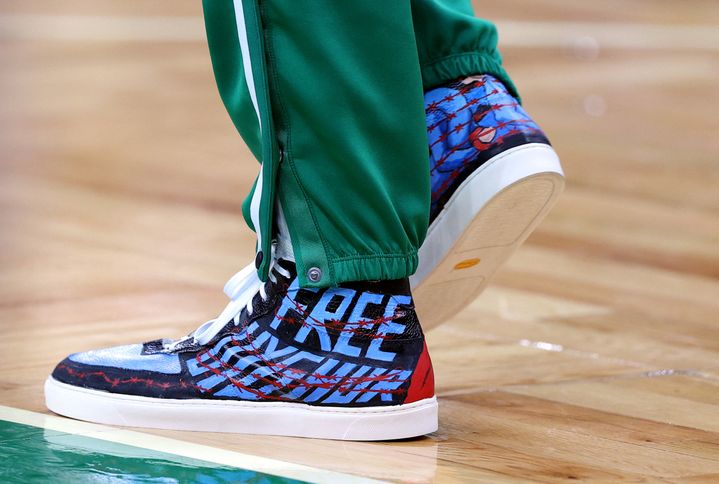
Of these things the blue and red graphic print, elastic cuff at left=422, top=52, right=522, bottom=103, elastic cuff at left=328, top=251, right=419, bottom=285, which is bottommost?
elastic cuff at left=328, top=251, right=419, bottom=285

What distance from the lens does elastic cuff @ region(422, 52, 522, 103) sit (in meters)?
0.96

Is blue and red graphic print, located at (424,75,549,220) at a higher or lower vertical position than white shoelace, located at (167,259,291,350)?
higher

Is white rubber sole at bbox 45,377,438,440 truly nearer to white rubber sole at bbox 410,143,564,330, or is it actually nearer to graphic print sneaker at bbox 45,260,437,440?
graphic print sneaker at bbox 45,260,437,440

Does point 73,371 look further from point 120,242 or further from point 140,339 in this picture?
point 120,242

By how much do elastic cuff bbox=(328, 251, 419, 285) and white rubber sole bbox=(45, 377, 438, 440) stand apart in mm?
91

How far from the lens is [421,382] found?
850 millimetres

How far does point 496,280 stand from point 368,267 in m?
0.62

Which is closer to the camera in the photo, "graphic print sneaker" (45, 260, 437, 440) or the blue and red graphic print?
"graphic print sneaker" (45, 260, 437, 440)

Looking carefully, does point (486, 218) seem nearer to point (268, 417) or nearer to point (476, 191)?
point (476, 191)

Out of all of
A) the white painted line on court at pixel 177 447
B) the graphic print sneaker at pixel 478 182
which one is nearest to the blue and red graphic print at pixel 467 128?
the graphic print sneaker at pixel 478 182

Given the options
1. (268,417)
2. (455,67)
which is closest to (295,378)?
(268,417)

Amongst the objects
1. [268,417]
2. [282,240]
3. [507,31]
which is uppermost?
[282,240]

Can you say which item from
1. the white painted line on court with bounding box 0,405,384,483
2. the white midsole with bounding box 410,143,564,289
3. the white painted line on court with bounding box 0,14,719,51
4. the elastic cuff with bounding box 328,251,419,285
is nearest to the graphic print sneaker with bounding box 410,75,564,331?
the white midsole with bounding box 410,143,564,289

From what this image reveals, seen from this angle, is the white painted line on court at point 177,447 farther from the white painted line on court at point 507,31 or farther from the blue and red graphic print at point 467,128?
the white painted line on court at point 507,31
